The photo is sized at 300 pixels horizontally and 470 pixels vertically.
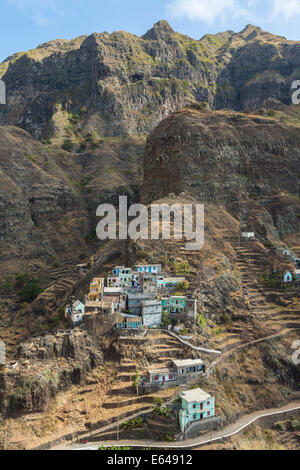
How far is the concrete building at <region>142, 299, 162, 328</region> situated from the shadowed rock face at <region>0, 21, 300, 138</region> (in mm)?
89663

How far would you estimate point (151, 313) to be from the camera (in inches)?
1517

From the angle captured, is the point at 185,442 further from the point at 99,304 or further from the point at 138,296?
the point at 138,296

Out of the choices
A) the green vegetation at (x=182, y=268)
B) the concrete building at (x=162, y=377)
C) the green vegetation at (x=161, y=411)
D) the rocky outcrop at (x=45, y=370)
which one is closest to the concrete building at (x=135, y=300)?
the rocky outcrop at (x=45, y=370)

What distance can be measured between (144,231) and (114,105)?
269 feet

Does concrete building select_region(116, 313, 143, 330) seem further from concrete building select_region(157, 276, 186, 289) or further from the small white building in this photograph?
the small white building

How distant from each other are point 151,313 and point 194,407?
10.1 m

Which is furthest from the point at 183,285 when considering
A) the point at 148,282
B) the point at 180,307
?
the point at 148,282

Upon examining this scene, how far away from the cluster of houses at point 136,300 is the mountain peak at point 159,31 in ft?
419

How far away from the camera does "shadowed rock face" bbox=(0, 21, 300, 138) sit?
124312 mm

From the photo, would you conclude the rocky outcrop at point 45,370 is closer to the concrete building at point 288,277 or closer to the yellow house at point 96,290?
the yellow house at point 96,290

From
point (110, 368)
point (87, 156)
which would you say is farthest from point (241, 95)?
point (110, 368)

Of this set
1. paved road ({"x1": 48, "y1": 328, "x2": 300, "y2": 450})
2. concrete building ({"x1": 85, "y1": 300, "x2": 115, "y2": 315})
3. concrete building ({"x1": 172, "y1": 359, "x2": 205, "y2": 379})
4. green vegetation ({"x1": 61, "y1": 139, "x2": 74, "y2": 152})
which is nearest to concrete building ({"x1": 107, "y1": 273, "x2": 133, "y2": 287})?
concrete building ({"x1": 85, "y1": 300, "x2": 115, "y2": 315})

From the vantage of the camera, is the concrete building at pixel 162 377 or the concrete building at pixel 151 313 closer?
the concrete building at pixel 162 377

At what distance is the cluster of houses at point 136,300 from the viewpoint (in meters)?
37.8
